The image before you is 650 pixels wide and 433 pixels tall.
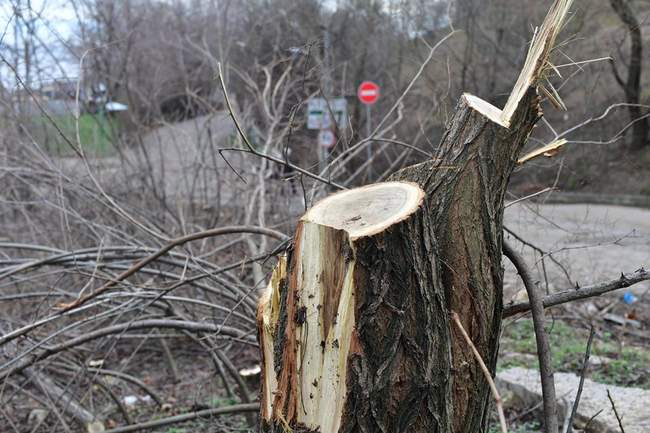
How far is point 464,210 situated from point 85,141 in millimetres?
6509

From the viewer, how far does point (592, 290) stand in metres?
2.11

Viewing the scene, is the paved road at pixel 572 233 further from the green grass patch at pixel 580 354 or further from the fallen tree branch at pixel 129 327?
the fallen tree branch at pixel 129 327

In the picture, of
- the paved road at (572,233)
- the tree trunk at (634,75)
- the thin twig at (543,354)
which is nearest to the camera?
the thin twig at (543,354)

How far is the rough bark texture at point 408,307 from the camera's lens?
1767 mm

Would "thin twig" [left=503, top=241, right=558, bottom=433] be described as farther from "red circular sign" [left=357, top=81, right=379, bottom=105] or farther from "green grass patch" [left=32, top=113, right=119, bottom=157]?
"red circular sign" [left=357, top=81, right=379, bottom=105]

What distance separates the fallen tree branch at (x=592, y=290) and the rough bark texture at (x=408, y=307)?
0.26 metres

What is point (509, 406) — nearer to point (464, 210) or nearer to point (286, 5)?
point (464, 210)

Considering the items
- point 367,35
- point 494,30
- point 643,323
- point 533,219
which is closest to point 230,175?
point 533,219

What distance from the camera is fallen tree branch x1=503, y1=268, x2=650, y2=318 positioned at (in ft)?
6.82

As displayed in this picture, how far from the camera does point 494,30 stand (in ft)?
48.3

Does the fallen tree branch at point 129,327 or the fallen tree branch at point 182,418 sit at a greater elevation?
the fallen tree branch at point 129,327

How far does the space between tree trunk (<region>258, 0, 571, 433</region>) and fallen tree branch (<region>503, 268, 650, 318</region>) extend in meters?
0.26

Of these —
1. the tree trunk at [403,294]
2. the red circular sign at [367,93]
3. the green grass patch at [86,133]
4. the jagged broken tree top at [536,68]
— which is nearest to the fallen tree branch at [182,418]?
the tree trunk at [403,294]

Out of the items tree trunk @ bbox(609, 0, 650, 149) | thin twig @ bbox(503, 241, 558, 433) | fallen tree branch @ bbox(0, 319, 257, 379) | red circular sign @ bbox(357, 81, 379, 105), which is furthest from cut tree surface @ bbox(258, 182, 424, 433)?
tree trunk @ bbox(609, 0, 650, 149)
